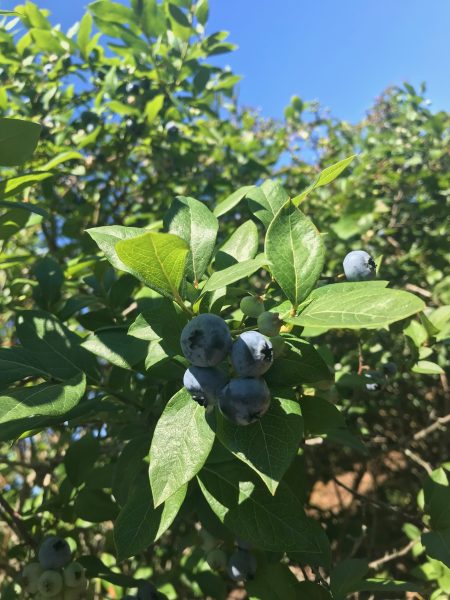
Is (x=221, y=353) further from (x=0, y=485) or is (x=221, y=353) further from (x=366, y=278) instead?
(x=0, y=485)

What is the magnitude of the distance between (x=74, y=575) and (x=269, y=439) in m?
0.84

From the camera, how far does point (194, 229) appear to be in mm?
871

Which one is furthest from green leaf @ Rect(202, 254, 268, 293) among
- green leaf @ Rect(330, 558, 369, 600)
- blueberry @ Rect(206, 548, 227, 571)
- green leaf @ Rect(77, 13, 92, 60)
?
green leaf @ Rect(77, 13, 92, 60)

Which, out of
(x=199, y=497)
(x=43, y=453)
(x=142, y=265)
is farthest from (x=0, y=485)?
(x=142, y=265)

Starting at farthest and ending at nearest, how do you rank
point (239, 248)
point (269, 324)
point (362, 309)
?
1. point (239, 248)
2. point (269, 324)
3. point (362, 309)

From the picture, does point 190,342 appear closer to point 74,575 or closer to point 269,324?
point 269,324

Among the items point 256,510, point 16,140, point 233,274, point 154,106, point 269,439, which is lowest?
point 256,510

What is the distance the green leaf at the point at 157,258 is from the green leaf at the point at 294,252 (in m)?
0.14

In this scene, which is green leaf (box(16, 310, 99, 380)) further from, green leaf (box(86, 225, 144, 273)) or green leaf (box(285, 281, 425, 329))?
green leaf (box(285, 281, 425, 329))

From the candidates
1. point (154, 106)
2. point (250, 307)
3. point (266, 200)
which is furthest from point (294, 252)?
point (154, 106)

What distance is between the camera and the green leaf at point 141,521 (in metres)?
0.82

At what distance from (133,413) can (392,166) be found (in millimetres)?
2833

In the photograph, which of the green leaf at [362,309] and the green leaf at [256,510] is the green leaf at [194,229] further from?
the green leaf at [256,510]

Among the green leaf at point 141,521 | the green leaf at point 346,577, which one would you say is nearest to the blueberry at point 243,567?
the green leaf at point 346,577
